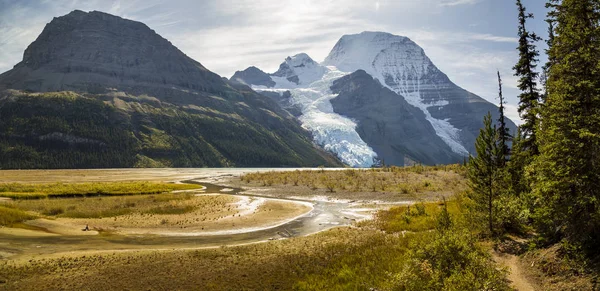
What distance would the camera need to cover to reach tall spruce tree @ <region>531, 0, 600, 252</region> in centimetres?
1472

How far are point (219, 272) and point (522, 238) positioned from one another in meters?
18.3

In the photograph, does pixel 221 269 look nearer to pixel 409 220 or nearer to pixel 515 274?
pixel 515 274

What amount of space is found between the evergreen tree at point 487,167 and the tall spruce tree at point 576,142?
468cm

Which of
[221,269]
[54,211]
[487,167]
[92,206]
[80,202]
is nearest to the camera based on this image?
[221,269]

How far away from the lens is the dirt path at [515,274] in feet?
48.0

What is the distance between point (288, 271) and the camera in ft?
66.3

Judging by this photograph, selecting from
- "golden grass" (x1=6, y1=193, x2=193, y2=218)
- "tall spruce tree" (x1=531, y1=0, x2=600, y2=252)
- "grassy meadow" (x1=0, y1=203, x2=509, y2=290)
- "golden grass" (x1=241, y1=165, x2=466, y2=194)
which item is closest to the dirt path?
"grassy meadow" (x1=0, y1=203, x2=509, y2=290)

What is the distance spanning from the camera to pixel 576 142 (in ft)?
49.7

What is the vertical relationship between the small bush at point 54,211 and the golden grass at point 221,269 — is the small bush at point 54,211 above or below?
above

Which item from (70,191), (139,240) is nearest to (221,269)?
(139,240)

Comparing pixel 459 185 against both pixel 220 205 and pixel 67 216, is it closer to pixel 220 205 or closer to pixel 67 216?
pixel 220 205

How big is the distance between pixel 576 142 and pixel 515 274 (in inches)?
252

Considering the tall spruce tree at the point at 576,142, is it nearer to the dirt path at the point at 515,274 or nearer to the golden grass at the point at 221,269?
the dirt path at the point at 515,274

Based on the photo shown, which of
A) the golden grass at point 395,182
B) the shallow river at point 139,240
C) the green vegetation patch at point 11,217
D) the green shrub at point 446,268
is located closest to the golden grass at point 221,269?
the green shrub at point 446,268
